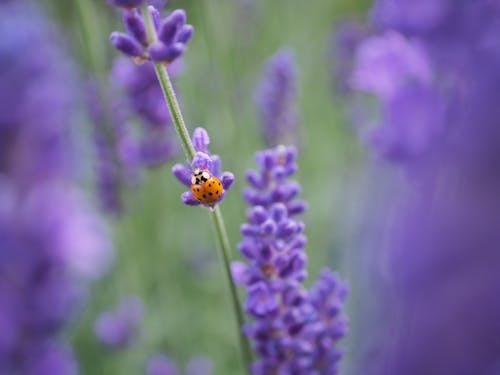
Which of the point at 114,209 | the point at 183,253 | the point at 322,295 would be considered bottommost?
the point at 322,295

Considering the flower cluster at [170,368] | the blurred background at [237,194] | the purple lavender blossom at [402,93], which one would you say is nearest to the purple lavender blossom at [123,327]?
the blurred background at [237,194]

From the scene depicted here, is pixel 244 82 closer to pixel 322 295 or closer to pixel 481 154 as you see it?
pixel 322 295

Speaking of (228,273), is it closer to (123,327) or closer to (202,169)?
(202,169)

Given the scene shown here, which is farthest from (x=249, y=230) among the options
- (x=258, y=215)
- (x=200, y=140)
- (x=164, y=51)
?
(x=164, y=51)

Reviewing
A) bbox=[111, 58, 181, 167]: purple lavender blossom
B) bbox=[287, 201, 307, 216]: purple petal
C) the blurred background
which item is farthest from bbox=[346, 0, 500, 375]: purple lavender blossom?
bbox=[111, 58, 181, 167]: purple lavender blossom

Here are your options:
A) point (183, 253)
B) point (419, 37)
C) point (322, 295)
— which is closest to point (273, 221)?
point (322, 295)

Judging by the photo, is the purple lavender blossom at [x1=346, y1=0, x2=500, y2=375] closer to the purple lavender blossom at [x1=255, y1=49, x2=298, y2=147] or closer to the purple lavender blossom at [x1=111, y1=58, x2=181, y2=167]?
the purple lavender blossom at [x1=111, y1=58, x2=181, y2=167]
